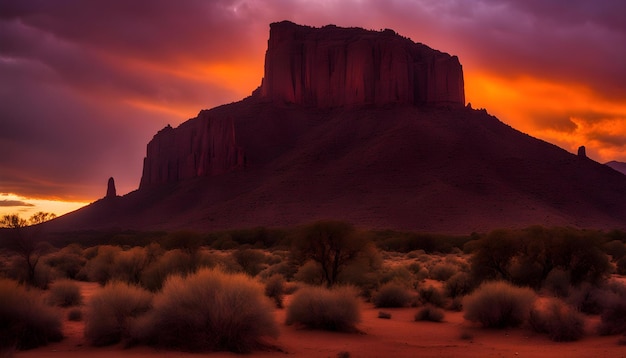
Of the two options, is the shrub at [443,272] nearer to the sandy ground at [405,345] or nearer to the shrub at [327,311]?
the sandy ground at [405,345]

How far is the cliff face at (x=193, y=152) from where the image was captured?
441ft

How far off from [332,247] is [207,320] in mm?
13374

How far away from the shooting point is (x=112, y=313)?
47.8 feet

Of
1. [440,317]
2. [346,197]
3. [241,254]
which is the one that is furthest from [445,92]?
[440,317]

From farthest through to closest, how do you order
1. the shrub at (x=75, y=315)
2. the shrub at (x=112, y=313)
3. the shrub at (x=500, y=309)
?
the shrub at (x=75, y=315)
the shrub at (x=500, y=309)
the shrub at (x=112, y=313)

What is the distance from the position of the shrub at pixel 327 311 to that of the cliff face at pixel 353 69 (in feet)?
408

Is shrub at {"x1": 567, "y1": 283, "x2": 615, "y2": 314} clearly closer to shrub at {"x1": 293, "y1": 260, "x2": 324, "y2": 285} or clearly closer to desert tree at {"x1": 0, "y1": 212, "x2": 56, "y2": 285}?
shrub at {"x1": 293, "y1": 260, "x2": 324, "y2": 285}

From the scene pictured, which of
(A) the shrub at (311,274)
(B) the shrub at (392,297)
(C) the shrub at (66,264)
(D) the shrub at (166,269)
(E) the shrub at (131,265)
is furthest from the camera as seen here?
(C) the shrub at (66,264)

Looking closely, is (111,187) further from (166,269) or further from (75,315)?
(75,315)

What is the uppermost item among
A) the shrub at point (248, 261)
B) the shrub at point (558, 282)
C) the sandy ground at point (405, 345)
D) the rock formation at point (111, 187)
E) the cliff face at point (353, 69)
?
the cliff face at point (353, 69)

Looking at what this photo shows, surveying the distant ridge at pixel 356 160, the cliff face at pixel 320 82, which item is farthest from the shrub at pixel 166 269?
the cliff face at pixel 320 82

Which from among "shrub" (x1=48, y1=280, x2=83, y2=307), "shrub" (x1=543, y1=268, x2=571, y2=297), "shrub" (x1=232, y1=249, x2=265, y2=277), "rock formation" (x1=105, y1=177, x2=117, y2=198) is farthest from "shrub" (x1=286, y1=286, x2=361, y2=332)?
"rock formation" (x1=105, y1=177, x2=117, y2=198)

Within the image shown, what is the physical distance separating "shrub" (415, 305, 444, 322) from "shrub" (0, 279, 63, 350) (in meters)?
10.7

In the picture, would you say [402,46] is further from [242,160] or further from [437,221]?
[437,221]
